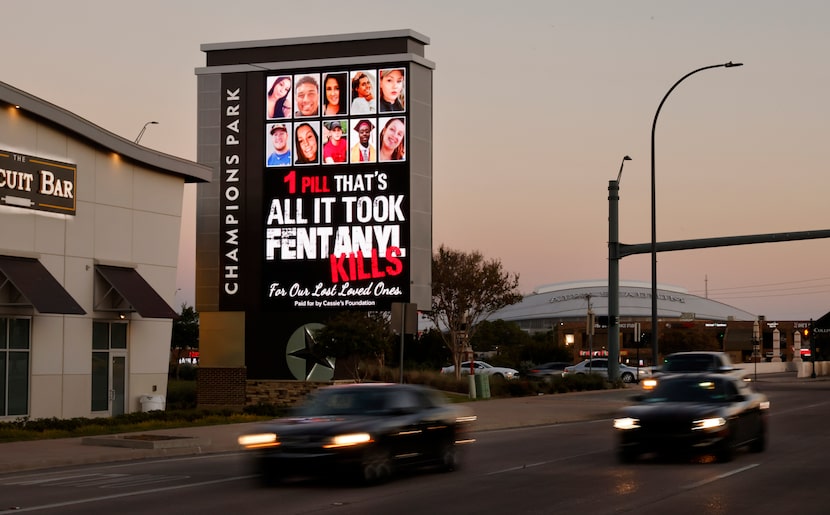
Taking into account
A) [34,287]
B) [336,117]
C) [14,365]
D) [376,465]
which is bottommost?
[376,465]

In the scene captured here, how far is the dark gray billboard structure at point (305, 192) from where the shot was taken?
4484cm

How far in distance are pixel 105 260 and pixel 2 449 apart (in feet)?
45.5

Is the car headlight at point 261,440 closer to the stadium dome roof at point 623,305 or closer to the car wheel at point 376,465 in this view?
the car wheel at point 376,465

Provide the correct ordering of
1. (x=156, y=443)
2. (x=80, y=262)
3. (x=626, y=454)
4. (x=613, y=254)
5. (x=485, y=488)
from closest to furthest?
(x=485, y=488), (x=626, y=454), (x=156, y=443), (x=80, y=262), (x=613, y=254)

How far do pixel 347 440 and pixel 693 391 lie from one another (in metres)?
7.24

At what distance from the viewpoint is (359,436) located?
16281 mm

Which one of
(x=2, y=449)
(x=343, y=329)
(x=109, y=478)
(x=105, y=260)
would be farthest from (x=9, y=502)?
(x=343, y=329)

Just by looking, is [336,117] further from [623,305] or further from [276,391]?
[623,305]

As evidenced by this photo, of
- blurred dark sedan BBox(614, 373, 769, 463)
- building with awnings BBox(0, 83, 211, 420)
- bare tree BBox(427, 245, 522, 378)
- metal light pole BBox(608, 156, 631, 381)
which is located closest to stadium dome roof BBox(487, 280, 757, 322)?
bare tree BBox(427, 245, 522, 378)

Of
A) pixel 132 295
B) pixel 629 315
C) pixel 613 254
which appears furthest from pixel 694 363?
pixel 629 315

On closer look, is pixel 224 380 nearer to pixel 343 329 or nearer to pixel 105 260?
pixel 343 329

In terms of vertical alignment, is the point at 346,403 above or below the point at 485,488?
above

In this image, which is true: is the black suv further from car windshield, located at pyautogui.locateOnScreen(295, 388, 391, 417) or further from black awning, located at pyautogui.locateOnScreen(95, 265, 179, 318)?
car windshield, located at pyautogui.locateOnScreen(295, 388, 391, 417)

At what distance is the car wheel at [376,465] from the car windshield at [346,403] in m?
0.72
